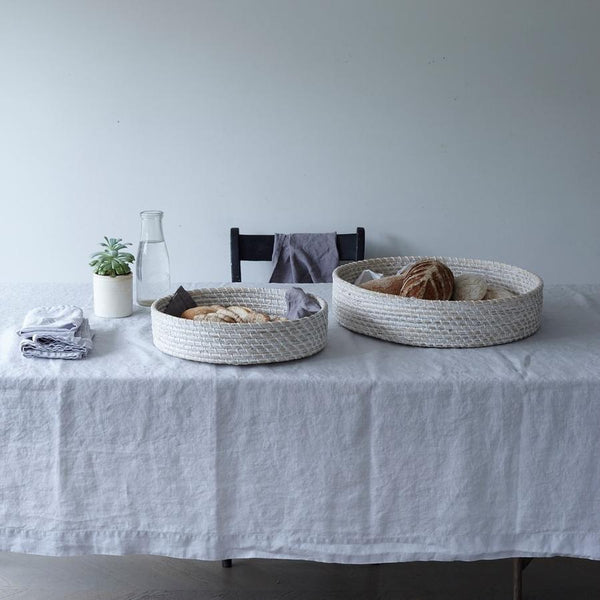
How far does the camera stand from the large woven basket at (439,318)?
1562mm

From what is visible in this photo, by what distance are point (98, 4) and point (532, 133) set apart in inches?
57.3

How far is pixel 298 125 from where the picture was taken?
2885 mm

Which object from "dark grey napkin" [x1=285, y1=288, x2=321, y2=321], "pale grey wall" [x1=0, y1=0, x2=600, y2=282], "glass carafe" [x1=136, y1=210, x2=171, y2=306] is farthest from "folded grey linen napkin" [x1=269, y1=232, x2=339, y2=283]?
"dark grey napkin" [x1=285, y1=288, x2=321, y2=321]

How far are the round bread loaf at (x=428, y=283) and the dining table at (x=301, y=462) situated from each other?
208 mm

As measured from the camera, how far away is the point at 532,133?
2.92m

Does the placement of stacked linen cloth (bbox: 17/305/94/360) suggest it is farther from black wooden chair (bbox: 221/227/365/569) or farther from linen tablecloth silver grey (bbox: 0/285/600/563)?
black wooden chair (bbox: 221/227/365/569)

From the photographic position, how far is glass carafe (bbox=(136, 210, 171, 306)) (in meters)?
1.78

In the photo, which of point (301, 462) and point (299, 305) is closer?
point (301, 462)

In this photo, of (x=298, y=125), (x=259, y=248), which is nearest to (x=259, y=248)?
(x=259, y=248)

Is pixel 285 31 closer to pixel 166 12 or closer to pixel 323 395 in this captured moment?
pixel 166 12

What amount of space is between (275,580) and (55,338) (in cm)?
85

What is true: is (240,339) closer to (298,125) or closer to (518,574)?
(518,574)

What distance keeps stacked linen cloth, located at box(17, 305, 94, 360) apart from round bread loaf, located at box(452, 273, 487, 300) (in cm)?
69

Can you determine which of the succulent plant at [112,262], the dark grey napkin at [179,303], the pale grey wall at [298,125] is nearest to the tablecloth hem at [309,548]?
the dark grey napkin at [179,303]
